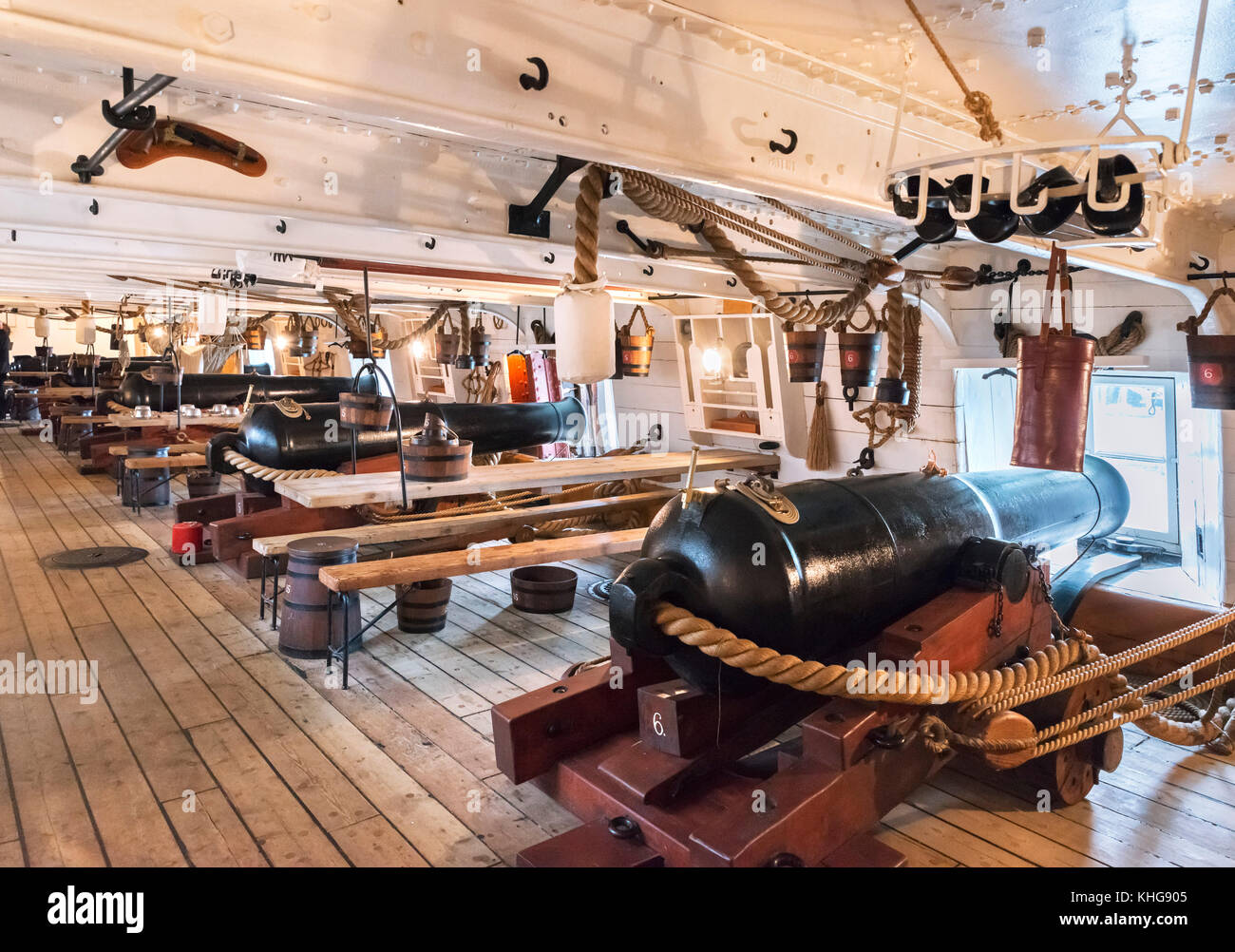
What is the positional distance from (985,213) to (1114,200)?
0.84 ft

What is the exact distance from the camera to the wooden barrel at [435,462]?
4.78 meters

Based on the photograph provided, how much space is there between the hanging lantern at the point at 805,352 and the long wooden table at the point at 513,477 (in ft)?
3.48

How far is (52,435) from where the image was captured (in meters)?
13.2

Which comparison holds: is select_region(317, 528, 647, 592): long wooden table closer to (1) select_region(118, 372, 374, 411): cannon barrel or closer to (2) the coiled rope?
(2) the coiled rope

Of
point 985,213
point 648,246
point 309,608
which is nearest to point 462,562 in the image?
point 309,608


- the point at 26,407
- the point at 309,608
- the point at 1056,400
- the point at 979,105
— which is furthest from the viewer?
the point at 26,407

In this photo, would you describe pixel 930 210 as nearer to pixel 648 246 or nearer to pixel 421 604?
pixel 648 246

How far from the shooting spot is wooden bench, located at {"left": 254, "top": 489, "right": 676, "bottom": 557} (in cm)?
435

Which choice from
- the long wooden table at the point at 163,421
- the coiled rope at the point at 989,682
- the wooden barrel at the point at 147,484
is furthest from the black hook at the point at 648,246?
the long wooden table at the point at 163,421

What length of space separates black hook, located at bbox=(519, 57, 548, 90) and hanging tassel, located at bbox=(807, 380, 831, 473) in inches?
191

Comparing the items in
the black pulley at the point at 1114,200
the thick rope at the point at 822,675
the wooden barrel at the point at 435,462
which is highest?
the black pulley at the point at 1114,200

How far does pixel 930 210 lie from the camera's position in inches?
79.3

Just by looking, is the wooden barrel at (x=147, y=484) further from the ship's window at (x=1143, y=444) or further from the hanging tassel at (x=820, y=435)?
the ship's window at (x=1143, y=444)
